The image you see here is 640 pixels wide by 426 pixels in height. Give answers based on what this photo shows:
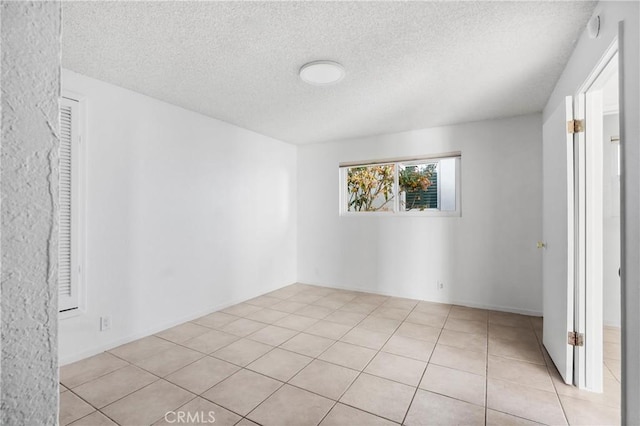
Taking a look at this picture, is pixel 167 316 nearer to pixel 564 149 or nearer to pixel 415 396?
pixel 415 396

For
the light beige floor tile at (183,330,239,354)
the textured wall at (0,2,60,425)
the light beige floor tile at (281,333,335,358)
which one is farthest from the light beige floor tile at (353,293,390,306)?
the textured wall at (0,2,60,425)

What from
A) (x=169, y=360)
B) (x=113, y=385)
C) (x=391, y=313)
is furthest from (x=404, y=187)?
(x=113, y=385)

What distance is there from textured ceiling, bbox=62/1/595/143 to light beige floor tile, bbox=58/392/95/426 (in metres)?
2.36

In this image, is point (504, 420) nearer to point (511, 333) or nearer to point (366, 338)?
point (366, 338)

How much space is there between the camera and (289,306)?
3.98m

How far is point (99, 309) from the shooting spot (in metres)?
2.69

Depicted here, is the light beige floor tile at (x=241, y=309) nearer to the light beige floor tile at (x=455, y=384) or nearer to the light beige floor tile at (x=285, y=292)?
the light beige floor tile at (x=285, y=292)

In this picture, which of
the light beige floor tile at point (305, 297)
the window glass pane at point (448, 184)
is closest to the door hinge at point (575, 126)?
the window glass pane at point (448, 184)

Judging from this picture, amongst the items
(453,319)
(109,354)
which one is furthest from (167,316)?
(453,319)

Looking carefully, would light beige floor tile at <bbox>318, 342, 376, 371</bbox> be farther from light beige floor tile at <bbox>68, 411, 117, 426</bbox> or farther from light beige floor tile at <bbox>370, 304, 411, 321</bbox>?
light beige floor tile at <bbox>68, 411, 117, 426</bbox>

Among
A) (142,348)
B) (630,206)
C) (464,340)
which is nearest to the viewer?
(630,206)

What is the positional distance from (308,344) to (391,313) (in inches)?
50.3

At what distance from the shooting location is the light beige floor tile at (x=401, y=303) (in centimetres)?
391

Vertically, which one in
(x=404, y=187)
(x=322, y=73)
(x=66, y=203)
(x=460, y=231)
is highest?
(x=322, y=73)
